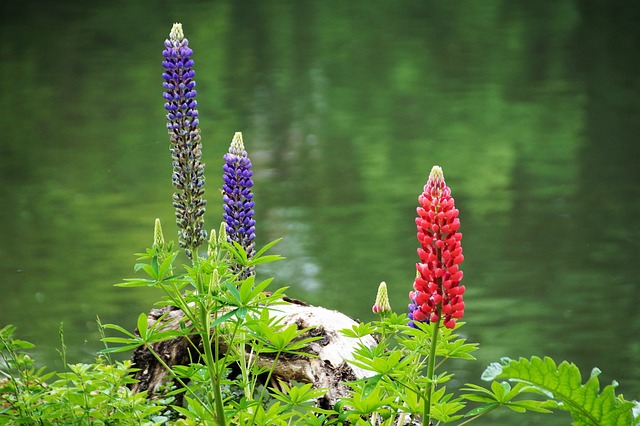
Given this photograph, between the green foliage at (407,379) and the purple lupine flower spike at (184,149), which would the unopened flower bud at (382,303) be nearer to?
the green foliage at (407,379)

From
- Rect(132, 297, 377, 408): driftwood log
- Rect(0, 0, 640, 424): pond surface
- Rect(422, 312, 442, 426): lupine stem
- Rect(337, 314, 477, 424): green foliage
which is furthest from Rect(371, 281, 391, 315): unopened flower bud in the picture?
Rect(0, 0, 640, 424): pond surface

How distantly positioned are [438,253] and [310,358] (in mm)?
862

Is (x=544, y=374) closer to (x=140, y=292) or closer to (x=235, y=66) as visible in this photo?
(x=140, y=292)

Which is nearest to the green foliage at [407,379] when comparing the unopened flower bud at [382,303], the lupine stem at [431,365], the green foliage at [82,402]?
the lupine stem at [431,365]

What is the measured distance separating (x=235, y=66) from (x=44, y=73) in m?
1.61

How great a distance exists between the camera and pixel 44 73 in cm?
829

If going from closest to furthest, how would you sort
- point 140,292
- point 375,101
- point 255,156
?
point 140,292
point 255,156
point 375,101

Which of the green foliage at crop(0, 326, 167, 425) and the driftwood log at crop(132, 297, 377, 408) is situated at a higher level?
the green foliage at crop(0, 326, 167, 425)

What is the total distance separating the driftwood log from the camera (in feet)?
Result: 7.23

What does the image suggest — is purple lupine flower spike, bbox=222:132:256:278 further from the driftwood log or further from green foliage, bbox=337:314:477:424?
green foliage, bbox=337:314:477:424

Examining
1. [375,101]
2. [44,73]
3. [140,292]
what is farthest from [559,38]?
[140,292]

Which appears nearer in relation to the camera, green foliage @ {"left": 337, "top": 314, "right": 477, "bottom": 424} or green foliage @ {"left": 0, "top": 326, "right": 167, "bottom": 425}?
green foliage @ {"left": 337, "top": 314, "right": 477, "bottom": 424}

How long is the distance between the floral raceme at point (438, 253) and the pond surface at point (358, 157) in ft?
7.03

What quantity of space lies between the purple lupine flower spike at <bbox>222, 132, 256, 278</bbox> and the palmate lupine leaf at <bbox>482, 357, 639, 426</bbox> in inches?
24.0
